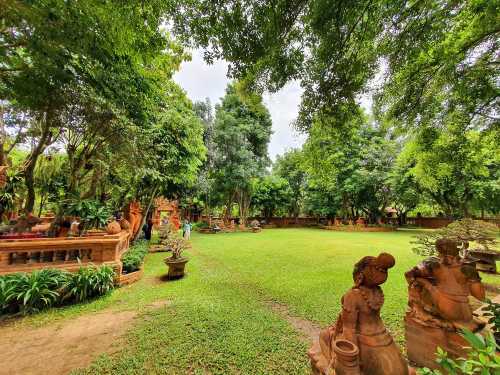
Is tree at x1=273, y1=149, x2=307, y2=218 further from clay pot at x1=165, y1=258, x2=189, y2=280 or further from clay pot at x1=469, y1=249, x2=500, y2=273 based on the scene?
clay pot at x1=165, y1=258, x2=189, y2=280

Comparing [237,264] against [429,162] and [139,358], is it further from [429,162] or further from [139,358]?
[429,162]

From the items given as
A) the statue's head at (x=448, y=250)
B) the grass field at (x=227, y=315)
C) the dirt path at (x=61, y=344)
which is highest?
the statue's head at (x=448, y=250)

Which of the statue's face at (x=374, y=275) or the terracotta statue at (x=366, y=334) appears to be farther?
the statue's face at (x=374, y=275)

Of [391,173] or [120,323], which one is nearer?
[120,323]

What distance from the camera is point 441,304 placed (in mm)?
2049

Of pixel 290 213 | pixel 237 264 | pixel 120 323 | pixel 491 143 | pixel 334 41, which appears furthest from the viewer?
pixel 290 213

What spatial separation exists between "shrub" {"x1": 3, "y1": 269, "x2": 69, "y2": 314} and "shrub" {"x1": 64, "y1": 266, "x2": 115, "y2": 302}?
0.46 ft

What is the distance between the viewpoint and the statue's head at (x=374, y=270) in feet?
4.90

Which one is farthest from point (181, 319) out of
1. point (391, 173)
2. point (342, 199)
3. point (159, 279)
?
point (342, 199)

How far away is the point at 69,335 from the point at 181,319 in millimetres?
1516

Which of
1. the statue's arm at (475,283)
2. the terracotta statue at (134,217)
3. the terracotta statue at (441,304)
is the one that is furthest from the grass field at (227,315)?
the terracotta statue at (134,217)

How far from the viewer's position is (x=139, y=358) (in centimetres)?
242

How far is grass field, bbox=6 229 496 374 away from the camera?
7.72ft

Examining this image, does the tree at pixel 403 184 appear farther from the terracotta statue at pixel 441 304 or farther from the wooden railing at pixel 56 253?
the wooden railing at pixel 56 253
